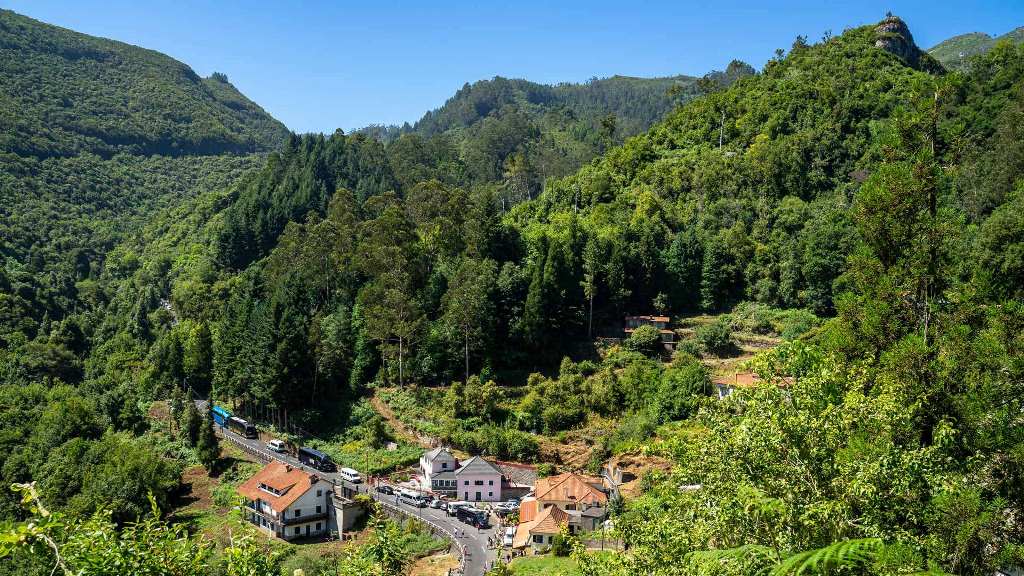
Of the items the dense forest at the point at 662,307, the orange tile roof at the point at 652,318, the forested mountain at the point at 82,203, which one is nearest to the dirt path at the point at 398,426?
the dense forest at the point at 662,307

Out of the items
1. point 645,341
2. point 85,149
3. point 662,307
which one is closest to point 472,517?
point 645,341

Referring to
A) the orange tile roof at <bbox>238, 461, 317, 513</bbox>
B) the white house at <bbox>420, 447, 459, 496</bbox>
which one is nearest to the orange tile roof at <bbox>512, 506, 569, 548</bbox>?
the white house at <bbox>420, 447, 459, 496</bbox>

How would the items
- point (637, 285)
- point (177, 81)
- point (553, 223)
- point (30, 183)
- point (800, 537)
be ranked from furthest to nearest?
point (177, 81) → point (30, 183) → point (553, 223) → point (637, 285) → point (800, 537)

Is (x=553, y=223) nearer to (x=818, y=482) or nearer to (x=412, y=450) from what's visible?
(x=412, y=450)

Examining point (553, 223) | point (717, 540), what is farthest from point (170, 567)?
point (553, 223)

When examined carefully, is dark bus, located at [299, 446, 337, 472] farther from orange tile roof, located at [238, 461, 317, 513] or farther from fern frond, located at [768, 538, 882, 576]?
fern frond, located at [768, 538, 882, 576]
